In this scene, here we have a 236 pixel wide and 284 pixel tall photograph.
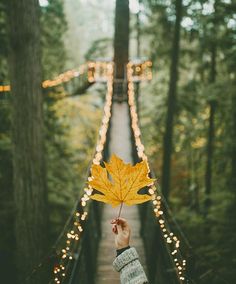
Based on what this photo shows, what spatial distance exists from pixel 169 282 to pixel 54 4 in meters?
13.1

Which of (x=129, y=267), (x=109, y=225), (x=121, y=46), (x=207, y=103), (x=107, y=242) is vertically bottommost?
(x=107, y=242)

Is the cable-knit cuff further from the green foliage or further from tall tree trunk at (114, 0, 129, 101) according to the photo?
tall tree trunk at (114, 0, 129, 101)

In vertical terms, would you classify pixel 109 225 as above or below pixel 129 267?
below

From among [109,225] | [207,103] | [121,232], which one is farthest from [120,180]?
[207,103]

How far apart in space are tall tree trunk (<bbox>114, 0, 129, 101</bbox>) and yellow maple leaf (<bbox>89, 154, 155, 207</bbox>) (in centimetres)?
1371

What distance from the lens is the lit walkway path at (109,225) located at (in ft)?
20.6

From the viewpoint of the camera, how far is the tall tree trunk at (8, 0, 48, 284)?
6.39 meters

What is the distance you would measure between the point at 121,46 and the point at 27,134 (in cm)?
1191

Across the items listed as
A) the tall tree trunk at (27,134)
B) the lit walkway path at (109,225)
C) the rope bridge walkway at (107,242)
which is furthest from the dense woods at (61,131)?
the lit walkway path at (109,225)

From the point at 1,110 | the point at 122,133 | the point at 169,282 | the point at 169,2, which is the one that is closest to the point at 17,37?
the point at 1,110

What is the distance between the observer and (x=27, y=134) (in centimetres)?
662

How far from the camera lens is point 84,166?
21438 millimetres

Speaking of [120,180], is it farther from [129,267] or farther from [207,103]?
[207,103]

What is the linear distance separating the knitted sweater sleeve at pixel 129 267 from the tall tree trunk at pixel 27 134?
4.14m
